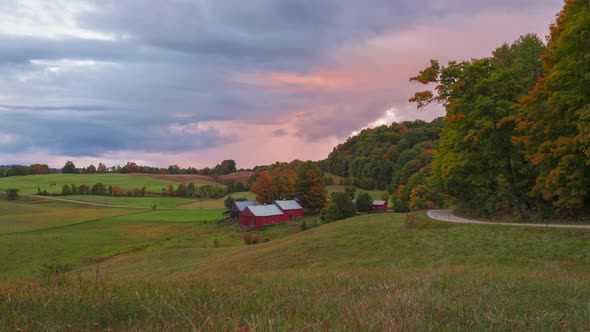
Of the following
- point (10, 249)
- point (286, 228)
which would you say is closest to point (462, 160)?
point (286, 228)

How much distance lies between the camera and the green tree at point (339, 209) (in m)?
66.9

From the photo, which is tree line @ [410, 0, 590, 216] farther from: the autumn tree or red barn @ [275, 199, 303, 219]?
the autumn tree

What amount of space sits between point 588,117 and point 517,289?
19.4 metres

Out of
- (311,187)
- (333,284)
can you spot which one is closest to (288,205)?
(311,187)

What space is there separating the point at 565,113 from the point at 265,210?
66.4m

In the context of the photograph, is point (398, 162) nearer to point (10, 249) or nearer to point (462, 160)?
point (462, 160)

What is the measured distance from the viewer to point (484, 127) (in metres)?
27.7

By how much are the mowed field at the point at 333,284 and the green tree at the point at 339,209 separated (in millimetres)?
25722

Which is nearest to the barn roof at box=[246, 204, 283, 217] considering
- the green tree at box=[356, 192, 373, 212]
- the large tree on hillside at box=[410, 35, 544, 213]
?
the green tree at box=[356, 192, 373, 212]

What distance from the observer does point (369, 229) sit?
31.0 meters

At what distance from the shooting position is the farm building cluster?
80.8 metres

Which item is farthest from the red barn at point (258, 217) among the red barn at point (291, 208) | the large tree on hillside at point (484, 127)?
the large tree on hillside at point (484, 127)

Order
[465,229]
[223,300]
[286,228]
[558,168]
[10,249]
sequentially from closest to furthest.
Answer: [223,300]
[558,168]
[465,229]
[10,249]
[286,228]

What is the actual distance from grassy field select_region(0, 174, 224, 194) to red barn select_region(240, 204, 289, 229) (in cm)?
7488
